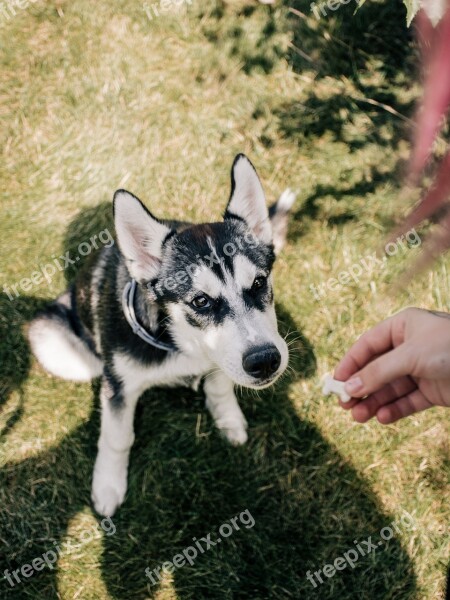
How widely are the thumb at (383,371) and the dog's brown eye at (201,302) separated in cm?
88

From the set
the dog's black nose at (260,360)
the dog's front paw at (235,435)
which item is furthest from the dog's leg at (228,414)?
the dog's black nose at (260,360)

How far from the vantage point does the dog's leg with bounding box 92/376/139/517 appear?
352cm

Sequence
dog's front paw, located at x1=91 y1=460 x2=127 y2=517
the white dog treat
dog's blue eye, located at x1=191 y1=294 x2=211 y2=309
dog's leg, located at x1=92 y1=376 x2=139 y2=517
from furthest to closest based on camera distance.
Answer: dog's front paw, located at x1=91 y1=460 x2=127 y2=517 → dog's leg, located at x1=92 y1=376 x2=139 y2=517 → the white dog treat → dog's blue eye, located at x1=191 y1=294 x2=211 y2=309

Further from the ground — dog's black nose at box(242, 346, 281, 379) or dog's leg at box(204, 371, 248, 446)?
dog's black nose at box(242, 346, 281, 379)

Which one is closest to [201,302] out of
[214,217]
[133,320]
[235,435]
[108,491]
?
[133,320]

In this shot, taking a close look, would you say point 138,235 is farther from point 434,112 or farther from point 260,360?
point 434,112

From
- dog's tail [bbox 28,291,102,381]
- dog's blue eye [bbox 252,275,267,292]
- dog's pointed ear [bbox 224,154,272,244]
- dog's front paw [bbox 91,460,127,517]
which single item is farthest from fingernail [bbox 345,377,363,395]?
dog's tail [bbox 28,291,102,381]

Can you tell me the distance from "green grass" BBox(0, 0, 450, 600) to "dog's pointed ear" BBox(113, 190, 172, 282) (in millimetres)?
1489

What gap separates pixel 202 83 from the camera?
5.39 metres

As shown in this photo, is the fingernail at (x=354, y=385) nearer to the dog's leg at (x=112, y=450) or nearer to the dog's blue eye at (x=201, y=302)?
the dog's blue eye at (x=201, y=302)

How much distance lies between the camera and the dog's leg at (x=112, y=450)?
3.52 metres

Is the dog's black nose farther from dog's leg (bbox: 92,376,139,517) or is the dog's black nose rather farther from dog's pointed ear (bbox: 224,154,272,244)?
dog's leg (bbox: 92,376,139,517)

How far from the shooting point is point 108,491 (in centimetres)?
384

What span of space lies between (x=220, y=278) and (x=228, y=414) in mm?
1438
